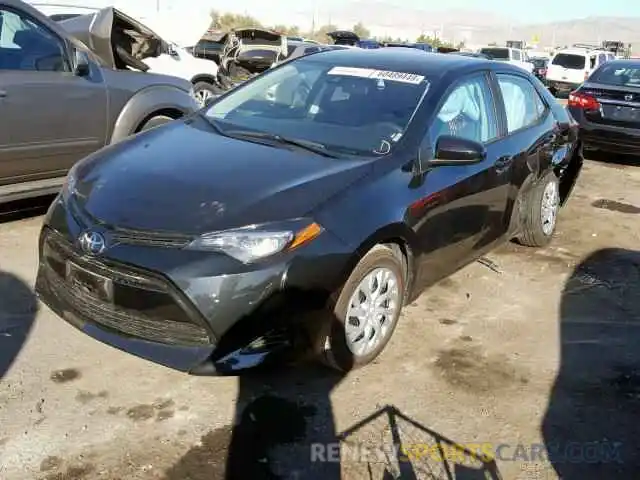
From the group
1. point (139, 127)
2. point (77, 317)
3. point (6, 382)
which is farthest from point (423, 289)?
point (139, 127)

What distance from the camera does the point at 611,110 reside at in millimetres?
9328

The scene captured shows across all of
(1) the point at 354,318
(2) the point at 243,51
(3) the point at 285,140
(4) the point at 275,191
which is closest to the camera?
(4) the point at 275,191

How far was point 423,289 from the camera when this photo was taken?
3.94m

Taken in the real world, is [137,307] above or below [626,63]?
below

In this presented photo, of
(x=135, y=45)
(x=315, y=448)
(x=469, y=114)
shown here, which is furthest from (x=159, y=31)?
(x=315, y=448)

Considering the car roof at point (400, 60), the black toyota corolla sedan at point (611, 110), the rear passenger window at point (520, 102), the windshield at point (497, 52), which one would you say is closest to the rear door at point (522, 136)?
the rear passenger window at point (520, 102)

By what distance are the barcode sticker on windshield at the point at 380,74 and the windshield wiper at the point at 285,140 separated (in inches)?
29.5

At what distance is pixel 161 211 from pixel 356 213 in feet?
3.00

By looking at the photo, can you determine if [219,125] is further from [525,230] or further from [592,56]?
[592,56]

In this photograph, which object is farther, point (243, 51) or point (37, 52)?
point (243, 51)

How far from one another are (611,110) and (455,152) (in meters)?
6.68

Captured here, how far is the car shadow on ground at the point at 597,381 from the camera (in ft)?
9.72

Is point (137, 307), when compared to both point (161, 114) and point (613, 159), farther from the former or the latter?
point (613, 159)

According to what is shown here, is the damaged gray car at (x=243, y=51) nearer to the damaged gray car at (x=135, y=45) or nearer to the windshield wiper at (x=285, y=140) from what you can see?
the damaged gray car at (x=135, y=45)
